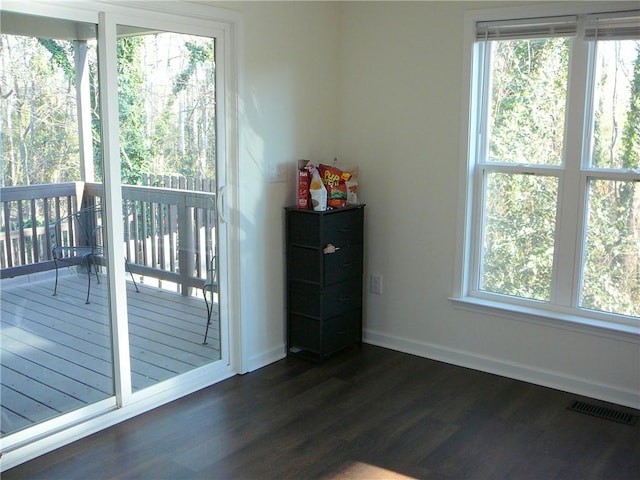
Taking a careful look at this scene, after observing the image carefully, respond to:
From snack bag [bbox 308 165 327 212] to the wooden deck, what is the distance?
86 cm

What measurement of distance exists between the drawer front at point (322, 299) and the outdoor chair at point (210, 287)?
534 mm

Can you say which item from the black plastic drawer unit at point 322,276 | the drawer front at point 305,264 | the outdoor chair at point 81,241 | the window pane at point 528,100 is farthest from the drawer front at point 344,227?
the outdoor chair at point 81,241

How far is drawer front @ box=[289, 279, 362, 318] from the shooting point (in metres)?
3.88

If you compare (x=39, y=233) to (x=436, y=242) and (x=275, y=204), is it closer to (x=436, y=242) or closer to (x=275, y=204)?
(x=275, y=204)

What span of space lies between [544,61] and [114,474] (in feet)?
9.41

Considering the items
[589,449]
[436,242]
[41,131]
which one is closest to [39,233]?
[41,131]

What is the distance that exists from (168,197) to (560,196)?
2.04 meters

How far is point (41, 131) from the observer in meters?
2.78

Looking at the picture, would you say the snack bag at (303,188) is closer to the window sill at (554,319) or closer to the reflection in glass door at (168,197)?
the reflection in glass door at (168,197)

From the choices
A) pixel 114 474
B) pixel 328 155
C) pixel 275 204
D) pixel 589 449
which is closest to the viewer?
pixel 114 474

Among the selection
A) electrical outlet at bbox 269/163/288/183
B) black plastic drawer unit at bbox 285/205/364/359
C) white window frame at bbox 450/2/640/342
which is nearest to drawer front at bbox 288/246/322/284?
black plastic drawer unit at bbox 285/205/364/359

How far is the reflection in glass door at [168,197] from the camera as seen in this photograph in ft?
10.3

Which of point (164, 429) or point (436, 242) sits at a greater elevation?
point (436, 242)

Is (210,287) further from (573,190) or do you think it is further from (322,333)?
(573,190)
